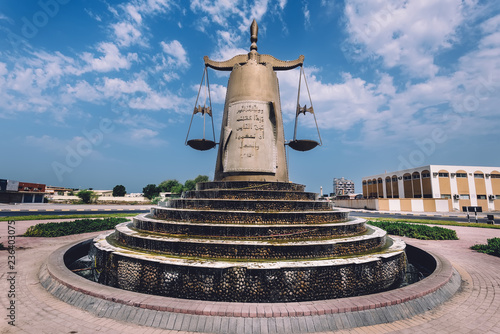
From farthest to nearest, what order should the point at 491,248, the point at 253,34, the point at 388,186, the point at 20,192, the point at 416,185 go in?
the point at 388,186
the point at 20,192
the point at 416,185
the point at 253,34
the point at 491,248

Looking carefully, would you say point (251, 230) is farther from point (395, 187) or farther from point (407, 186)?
point (395, 187)

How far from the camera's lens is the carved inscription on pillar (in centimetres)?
1180

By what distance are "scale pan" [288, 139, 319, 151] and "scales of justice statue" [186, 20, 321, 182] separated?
0.93ft

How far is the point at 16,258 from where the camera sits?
333 inches

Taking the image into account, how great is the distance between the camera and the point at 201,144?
14594 millimetres

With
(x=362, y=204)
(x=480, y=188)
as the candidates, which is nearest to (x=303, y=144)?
(x=362, y=204)

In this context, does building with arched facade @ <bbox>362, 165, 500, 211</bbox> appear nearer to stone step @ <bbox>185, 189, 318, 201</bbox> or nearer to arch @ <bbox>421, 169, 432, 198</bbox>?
arch @ <bbox>421, 169, 432, 198</bbox>

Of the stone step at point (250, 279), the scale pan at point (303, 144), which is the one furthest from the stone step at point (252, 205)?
the scale pan at point (303, 144)

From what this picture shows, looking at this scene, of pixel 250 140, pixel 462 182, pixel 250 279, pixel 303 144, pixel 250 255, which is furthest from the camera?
pixel 462 182

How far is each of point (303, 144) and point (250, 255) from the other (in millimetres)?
9538

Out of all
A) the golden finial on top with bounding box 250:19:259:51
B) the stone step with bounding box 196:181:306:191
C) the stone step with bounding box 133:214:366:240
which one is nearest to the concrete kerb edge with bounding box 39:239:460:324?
the stone step with bounding box 133:214:366:240

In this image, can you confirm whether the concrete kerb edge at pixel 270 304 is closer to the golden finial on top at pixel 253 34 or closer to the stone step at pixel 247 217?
the stone step at pixel 247 217

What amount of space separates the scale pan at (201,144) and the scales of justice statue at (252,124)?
1.85m

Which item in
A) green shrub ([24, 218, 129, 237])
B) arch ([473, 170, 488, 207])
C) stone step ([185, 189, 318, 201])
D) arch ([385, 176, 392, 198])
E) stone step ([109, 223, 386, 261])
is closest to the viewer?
stone step ([109, 223, 386, 261])
